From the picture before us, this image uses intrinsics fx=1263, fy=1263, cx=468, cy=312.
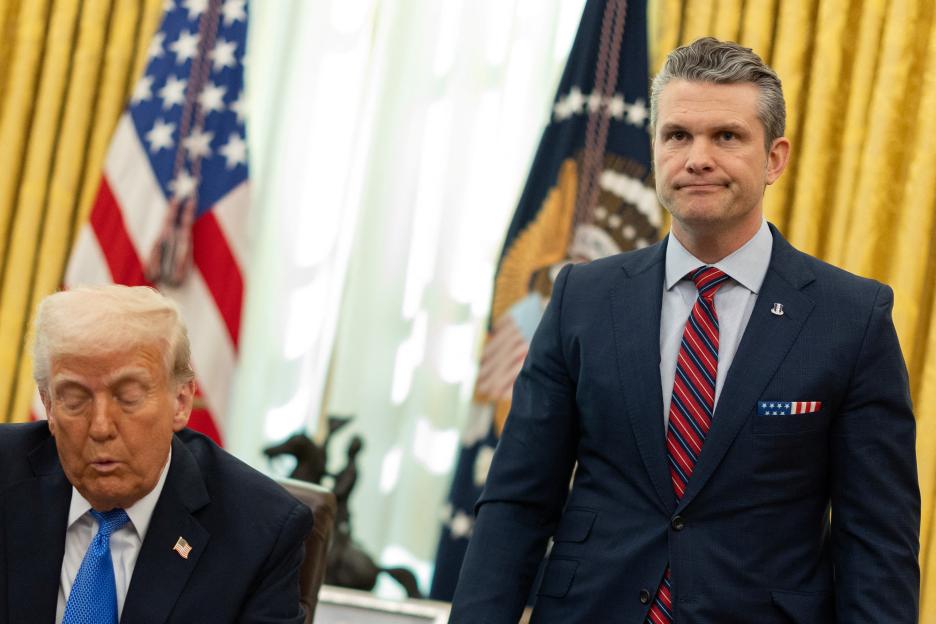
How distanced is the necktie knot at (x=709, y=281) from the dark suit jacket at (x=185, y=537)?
2.65 ft

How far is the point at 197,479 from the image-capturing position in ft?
7.31

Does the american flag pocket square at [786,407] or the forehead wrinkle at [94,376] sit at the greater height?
the american flag pocket square at [786,407]

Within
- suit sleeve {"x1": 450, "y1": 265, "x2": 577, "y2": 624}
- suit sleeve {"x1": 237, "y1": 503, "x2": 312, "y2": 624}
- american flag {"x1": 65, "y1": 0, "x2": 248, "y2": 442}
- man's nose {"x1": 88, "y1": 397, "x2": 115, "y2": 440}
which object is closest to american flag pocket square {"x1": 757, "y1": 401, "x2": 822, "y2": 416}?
suit sleeve {"x1": 450, "y1": 265, "x2": 577, "y2": 624}

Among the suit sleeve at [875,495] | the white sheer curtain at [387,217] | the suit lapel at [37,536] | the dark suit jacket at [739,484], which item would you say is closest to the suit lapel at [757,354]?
the dark suit jacket at [739,484]

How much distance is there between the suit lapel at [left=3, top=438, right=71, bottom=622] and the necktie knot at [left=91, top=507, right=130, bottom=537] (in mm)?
55

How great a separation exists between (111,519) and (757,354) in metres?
1.13

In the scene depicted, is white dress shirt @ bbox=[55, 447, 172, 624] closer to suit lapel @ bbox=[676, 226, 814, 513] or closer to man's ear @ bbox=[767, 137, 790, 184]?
suit lapel @ bbox=[676, 226, 814, 513]

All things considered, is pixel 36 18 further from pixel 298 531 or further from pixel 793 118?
pixel 298 531

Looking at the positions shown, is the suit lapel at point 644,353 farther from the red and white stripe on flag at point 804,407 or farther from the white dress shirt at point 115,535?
the white dress shirt at point 115,535

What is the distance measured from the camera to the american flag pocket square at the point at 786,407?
2088 millimetres

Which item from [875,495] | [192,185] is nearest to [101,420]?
→ [875,495]

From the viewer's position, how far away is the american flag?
486cm

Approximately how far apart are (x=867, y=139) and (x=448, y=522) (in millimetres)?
2022

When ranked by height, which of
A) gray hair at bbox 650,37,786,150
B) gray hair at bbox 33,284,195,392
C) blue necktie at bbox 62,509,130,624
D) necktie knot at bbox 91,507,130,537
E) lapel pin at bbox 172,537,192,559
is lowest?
blue necktie at bbox 62,509,130,624
